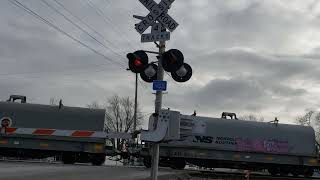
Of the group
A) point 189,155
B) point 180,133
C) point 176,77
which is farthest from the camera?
point 189,155

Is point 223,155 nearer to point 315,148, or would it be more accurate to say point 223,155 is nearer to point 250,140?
point 250,140

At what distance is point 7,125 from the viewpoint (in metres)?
32.0

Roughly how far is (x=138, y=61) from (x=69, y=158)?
2356 centimetres

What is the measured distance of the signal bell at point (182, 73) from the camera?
10555 millimetres

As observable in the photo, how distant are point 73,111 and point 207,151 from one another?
8.47 metres

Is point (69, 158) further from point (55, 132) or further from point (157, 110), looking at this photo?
point (157, 110)

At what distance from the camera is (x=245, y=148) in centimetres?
3225

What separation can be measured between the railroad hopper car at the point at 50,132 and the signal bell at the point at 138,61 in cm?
2240

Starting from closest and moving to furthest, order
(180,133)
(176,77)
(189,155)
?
1. (180,133)
2. (176,77)
3. (189,155)

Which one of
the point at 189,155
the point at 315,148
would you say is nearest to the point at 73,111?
the point at 189,155

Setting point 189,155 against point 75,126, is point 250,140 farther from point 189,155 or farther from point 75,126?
point 75,126

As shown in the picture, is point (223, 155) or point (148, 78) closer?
point (148, 78)

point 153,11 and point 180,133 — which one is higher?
point 153,11

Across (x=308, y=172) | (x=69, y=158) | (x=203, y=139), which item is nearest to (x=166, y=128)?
(x=203, y=139)
